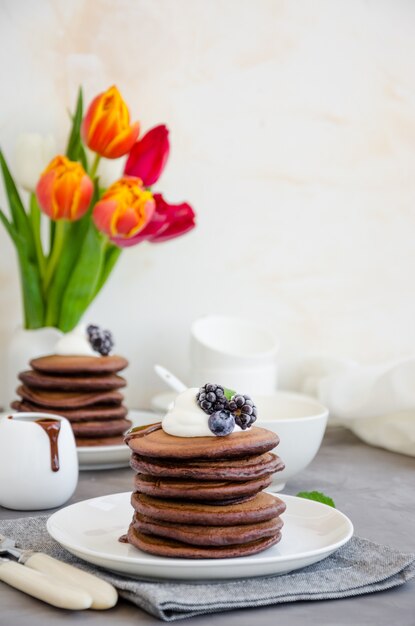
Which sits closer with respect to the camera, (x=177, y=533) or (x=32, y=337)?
(x=177, y=533)

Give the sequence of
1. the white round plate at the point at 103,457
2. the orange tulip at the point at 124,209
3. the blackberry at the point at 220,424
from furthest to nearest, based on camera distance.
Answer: the orange tulip at the point at 124,209 → the white round plate at the point at 103,457 → the blackberry at the point at 220,424

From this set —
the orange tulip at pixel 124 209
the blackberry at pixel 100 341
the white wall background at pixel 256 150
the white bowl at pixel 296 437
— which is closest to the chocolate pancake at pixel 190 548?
the white bowl at pixel 296 437

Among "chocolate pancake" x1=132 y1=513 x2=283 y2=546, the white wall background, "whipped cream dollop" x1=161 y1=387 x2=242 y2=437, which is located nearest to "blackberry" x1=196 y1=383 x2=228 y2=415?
"whipped cream dollop" x1=161 y1=387 x2=242 y2=437

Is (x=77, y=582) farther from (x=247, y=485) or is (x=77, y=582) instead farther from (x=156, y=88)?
(x=156, y=88)

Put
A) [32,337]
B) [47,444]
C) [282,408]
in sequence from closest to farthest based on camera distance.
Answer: [47,444] < [282,408] < [32,337]

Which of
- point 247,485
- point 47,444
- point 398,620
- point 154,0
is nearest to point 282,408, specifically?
point 47,444

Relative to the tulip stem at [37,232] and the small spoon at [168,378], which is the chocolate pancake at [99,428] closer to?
the small spoon at [168,378]

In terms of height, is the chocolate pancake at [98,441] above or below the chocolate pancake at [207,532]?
below
